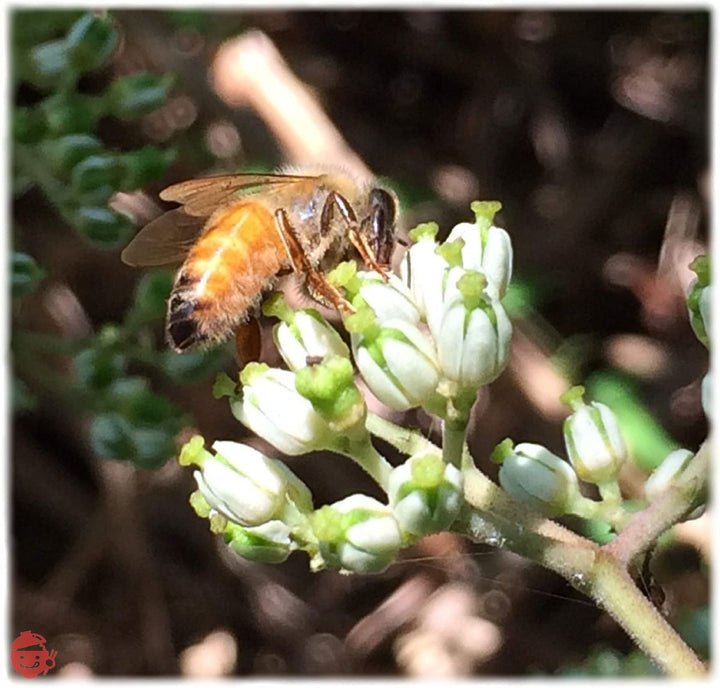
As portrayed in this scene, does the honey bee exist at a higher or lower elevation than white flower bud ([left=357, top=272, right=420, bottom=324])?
lower

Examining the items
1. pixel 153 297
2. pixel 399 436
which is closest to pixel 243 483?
pixel 399 436

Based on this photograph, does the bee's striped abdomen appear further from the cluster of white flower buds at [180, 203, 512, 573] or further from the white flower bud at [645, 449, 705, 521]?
the white flower bud at [645, 449, 705, 521]

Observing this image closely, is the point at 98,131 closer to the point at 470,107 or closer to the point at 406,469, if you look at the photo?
the point at 470,107

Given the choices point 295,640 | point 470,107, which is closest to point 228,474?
point 295,640

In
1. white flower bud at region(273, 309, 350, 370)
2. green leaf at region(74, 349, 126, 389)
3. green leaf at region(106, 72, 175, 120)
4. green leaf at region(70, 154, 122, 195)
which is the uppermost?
white flower bud at region(273, 309, 350, 370)

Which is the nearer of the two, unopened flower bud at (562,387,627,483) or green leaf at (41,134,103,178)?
unopened flower bud at (562,387,627,483)

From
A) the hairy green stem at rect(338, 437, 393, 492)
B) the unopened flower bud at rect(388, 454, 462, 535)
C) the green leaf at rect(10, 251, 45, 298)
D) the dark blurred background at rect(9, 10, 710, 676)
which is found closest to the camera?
the unopened flower bud at rect(388, 454, 462, 535)

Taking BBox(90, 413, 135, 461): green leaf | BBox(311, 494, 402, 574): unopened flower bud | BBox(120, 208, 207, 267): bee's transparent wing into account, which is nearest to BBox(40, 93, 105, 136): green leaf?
BBox(120, 208, 207, 267): bee's transparent wing
